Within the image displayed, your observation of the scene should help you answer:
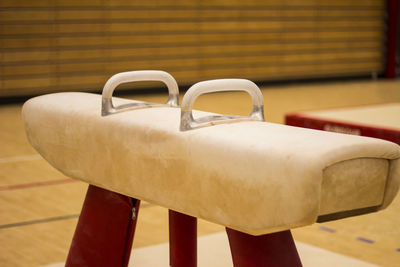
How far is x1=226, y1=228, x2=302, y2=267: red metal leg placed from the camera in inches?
78.3

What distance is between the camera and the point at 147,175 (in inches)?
83.4

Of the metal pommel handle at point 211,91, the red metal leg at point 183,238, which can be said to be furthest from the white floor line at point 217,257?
the metal pommel handle at point 211,91

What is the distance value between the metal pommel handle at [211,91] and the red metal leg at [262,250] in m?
0.35

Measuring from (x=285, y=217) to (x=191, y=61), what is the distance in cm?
898

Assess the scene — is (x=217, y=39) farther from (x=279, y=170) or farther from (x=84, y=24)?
(x=279, y=170)

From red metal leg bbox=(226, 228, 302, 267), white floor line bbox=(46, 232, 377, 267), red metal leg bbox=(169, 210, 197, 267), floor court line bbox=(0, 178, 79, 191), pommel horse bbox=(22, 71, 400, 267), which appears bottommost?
floor court line bbox=(0, 178, 79, 191)

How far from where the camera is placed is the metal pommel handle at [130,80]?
2.34 m

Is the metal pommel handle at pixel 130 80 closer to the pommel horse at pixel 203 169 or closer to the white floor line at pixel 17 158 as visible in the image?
the pommel horse at pixel 203 169

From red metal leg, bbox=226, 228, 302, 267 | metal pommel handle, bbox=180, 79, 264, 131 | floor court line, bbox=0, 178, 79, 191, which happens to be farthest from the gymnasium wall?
red metal leg, bbox=226, 228, 302, 267

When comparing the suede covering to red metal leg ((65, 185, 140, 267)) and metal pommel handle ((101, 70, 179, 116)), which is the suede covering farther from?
red metal leg ((65, 185, 140, 267))

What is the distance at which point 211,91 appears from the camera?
206 cm

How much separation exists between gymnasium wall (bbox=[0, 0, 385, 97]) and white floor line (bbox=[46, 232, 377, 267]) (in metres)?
6.10

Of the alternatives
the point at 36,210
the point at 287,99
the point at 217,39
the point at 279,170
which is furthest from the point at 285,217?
the point at 217,39

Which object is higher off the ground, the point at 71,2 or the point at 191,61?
the point at 71,2
